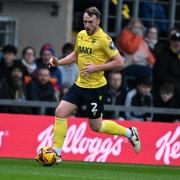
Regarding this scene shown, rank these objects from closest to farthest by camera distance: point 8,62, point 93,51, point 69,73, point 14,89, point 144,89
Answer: point 93,51 < point 14,89 < point 8,62 < point 144,89 < point 69,73

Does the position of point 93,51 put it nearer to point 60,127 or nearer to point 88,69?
point 88,69

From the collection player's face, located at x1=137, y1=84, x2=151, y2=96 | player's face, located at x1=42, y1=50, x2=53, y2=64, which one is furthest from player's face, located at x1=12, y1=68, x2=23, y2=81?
player's face, located at x1=137, y1=84, x2=151, y2=96

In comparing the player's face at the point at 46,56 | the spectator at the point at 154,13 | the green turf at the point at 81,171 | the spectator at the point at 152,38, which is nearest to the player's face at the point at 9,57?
the player's face at the point at 46,56

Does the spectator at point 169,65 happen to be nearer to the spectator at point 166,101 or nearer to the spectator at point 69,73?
the spectator at point 166,101

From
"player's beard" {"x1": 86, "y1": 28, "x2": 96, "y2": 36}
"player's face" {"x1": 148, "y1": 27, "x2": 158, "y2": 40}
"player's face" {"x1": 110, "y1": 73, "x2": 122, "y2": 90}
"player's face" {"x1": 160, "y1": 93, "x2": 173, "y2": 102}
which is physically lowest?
"player's face" {"x1": 160, "y1": 93, "x2": 173, "y2": 102}

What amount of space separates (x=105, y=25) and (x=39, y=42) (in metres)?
1.70

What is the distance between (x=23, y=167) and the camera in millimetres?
14922

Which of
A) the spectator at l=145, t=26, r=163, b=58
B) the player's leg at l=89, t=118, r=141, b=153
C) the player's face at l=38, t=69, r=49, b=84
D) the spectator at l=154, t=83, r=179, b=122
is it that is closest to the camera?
the player's leg at l=89, t=118, r=141, b=153

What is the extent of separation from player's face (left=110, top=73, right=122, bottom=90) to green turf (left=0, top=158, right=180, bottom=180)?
2.50m

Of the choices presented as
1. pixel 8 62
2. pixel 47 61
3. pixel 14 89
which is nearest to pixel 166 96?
pixel 47 61

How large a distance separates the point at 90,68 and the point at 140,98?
4705mm

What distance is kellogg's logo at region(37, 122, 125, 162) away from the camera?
17516mm

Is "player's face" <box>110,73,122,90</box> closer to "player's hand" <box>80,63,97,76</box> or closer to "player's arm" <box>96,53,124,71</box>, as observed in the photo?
"player's arm" <box>96,53,124,71</box>

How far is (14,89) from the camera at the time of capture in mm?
18469
